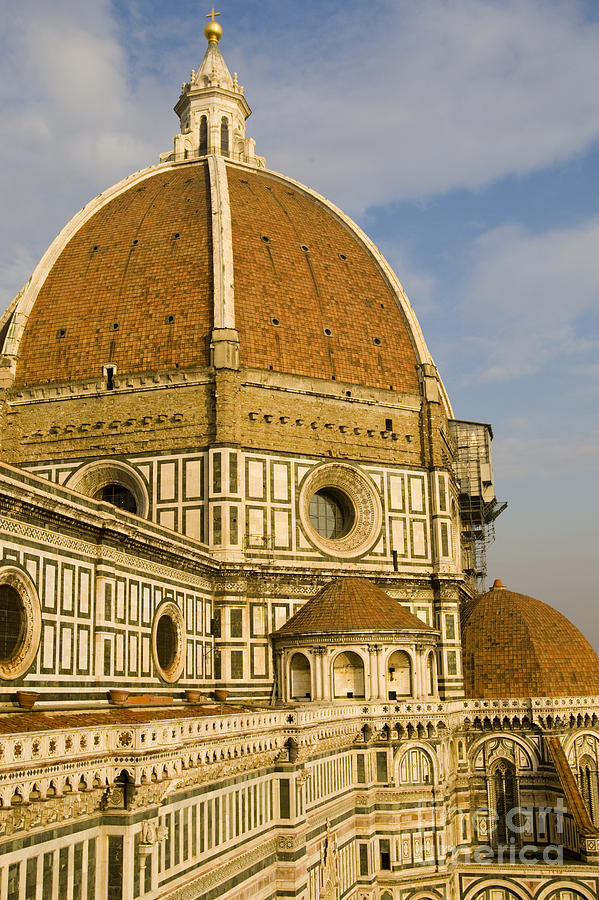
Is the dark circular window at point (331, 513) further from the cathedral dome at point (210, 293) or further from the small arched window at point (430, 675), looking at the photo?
the small arched window at point (430, 675)

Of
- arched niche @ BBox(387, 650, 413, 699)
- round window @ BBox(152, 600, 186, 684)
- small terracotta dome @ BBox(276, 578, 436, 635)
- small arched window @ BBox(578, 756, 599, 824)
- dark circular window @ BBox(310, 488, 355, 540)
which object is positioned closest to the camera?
round window @ BBox(152, 600, 186, 684)

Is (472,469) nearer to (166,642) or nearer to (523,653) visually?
(523,653)

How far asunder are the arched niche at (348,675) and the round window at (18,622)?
544 inches

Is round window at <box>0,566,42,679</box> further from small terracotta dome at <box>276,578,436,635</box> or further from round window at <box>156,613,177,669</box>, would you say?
small terracotta dome at <box>276,578,436,635</box>

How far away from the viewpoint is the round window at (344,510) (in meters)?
38.8

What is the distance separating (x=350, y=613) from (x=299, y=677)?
292cm

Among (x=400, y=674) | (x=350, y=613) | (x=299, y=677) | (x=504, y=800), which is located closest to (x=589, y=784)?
(x=504, y=800)

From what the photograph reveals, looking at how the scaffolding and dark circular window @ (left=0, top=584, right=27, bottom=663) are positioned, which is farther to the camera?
the scaffolding

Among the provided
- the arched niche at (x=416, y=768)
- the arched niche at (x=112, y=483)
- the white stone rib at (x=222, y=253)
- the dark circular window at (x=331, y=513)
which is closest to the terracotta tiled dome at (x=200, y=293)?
the white stone rib at (x=222, y=253)

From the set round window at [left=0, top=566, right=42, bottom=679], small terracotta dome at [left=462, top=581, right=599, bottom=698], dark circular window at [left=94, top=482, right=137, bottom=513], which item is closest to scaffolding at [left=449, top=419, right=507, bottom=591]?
small terracotta dome at [left=462, top=581, right=599, bottom=698]

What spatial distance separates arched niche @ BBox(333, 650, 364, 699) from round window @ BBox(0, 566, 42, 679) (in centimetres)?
1381

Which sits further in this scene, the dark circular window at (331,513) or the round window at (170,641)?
the dark circular window at (331,513)

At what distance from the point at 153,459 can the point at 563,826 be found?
796 inches

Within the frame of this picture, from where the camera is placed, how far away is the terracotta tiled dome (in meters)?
38.8
